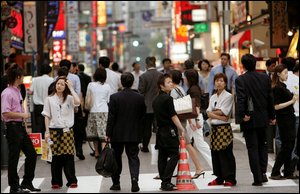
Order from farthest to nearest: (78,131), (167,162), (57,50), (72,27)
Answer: (72,27) < (57,50) < (78,131) < (167,162)

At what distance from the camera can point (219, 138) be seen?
41.0ft

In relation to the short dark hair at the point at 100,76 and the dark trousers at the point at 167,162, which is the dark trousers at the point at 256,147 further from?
the short dark hair at the point at 100,76

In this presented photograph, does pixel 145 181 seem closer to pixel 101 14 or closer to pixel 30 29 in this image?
pixel 30 29

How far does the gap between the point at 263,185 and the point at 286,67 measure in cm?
206

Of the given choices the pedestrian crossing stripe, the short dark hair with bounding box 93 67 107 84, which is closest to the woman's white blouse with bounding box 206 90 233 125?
the pedestrian crossing stripe

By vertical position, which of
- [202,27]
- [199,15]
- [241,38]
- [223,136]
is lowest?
[223,136]

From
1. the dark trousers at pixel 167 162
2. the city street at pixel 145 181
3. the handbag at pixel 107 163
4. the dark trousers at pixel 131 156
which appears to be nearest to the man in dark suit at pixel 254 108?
the city street at pixel 145 181

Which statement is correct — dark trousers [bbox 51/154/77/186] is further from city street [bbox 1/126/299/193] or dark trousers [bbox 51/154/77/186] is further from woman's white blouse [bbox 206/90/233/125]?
woman's white blouse [bbox 206/90/233/125]

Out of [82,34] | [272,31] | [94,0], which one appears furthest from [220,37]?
[94,0]

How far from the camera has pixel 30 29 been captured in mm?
34156

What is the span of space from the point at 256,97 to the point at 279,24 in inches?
577

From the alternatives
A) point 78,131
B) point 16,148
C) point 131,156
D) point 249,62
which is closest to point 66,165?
point 16,148

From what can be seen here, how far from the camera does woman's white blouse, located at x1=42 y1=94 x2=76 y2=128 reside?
12.7 meters

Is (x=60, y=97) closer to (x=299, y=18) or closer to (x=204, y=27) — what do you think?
(x=299, y=18)
